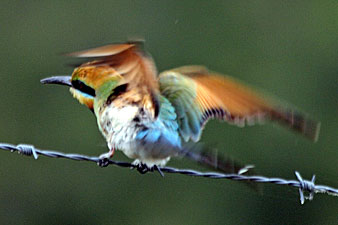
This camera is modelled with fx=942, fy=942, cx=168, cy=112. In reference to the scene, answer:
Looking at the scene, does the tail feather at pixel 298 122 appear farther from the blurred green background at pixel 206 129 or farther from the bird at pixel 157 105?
the blurred green background at pixel 206 129

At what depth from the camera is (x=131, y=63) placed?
3.10 m

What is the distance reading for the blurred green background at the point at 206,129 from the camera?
8.35 m

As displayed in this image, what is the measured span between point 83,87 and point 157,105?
352 millimetres

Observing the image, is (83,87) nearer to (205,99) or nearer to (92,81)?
(92,81)

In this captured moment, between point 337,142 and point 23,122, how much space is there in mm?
2929

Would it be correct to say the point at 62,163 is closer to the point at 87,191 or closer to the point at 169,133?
the point at 87,191

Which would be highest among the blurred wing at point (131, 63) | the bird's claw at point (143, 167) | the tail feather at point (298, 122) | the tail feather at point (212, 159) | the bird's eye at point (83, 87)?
the blurred wing at point (131, 63)

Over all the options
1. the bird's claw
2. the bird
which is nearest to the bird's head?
the bird

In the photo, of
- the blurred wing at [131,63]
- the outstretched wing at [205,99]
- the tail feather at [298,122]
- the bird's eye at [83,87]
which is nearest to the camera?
the blurred wing at [131,63]

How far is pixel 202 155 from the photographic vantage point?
A: 3107mm

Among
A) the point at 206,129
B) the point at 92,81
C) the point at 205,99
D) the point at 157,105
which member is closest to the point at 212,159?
the point at 157,105

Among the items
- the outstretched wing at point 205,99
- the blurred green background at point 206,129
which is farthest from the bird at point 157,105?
the blurred green background at point 206,129

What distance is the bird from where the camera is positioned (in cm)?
325

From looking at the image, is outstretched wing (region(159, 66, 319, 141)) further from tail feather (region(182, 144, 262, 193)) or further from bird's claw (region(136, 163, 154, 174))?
tail feather (region(182, 144, 262, 193))
